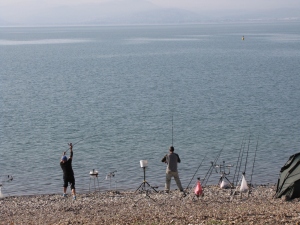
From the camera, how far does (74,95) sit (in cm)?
4284

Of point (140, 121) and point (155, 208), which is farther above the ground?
point (155, 208)

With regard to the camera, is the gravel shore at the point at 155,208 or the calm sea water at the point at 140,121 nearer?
the gravel shore at the point at 155,208

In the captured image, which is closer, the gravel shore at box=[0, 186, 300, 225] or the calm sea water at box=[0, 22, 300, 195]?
the gravel shore at box=[0, 186, 300, 225]

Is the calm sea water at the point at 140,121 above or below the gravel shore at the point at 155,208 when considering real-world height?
below

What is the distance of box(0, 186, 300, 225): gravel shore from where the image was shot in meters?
11.0

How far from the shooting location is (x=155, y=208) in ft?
43.5

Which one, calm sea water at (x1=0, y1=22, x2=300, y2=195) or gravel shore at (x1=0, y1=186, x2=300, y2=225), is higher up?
gravel shore at (x1=0, y1=186, x2=300, y2=225)

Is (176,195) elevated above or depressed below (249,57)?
above

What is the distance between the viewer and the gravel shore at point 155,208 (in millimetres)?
11031

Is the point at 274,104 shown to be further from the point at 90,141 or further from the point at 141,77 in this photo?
the point at 141,77

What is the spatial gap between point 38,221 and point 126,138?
14.8m

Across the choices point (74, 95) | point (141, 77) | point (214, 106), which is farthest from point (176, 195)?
point (141, 77)

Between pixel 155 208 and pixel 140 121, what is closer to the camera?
pixel 155 208

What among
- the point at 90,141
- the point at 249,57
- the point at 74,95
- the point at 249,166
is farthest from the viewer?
the point at 249,57
